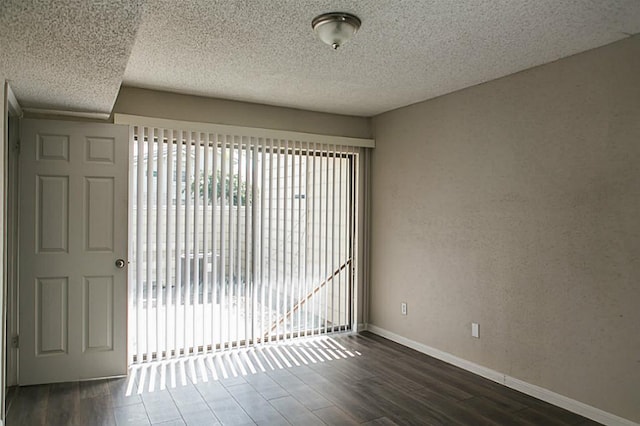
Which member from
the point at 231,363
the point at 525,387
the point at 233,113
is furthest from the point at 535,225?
the point at 233,113

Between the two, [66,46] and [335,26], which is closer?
[66,46]

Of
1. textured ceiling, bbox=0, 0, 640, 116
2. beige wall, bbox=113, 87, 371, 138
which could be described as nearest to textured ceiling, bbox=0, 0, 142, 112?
textured ceiling, bbox=0, 0, 640, 116

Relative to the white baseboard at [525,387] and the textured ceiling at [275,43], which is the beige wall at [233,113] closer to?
the textured ceiling at [275,43]

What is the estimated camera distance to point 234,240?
4.56 meters

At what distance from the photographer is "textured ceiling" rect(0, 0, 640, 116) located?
2184 mm

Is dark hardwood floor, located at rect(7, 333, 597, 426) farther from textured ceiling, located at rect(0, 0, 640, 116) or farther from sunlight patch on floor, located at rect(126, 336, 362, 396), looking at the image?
textured ceiling, located at rect(0, 0, 640, 116)

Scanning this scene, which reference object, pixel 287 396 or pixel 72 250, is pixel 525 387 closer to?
pixel 287 396

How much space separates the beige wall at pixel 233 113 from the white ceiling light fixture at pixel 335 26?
81.7 inches

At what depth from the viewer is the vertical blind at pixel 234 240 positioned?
13.7 feet

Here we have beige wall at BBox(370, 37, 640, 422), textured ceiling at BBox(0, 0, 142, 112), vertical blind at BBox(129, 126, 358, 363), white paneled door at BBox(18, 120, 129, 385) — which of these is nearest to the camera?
textured ceiling at BBox(0, 0, 142, 112)

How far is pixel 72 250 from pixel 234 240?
4.78 ft

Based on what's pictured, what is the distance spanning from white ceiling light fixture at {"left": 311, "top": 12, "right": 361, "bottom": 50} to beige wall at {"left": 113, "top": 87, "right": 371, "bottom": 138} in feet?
6.81

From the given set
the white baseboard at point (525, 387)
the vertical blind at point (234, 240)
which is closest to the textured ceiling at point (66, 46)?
the vertical blind at point (234, 240)

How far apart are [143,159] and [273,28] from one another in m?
2.02
